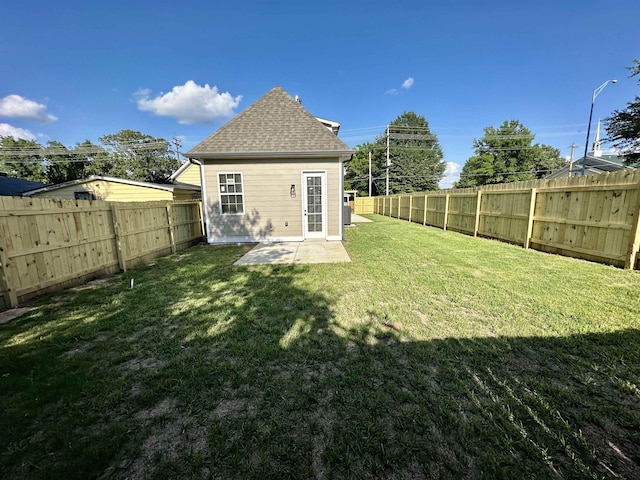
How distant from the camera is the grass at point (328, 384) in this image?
1.50 m

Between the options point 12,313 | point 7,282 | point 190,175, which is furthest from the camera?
point 190,175

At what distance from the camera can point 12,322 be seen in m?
3.32

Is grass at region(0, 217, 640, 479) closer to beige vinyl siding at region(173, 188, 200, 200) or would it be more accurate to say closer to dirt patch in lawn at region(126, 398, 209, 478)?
dirt patch in lawn at region(126, 398, 209, 478)

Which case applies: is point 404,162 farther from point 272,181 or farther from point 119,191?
point 119,191

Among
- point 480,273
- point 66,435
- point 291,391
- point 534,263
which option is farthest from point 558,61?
point 66,435

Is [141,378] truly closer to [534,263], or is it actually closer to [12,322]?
[12,322]

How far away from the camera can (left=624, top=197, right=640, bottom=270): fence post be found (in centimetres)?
470

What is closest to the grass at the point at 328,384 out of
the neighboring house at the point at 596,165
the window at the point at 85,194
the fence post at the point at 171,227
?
the fence post at the point at 171,227

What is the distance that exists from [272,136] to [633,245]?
9.36 meters

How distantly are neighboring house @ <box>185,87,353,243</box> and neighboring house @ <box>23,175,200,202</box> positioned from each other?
6.74m

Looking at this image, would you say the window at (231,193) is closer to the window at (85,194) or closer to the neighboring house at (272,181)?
the neighboring house at (272,181)

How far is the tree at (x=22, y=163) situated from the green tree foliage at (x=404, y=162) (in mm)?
44436

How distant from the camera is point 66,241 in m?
4.57

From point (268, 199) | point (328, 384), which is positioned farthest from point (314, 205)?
point (328, 384)
